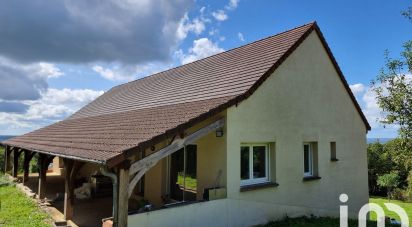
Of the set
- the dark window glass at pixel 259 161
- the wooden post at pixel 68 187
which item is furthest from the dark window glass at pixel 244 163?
the wooden post at pixel 68 187

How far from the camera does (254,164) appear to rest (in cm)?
1081

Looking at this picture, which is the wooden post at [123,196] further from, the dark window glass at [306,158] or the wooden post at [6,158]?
the wooden post at [6,158]

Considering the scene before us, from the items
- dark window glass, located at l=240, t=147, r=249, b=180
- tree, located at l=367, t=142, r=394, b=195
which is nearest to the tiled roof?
dark window glass, located at l=240, t=147, r=249, b=180

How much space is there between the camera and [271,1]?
12.1 m

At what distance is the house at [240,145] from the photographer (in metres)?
8.12

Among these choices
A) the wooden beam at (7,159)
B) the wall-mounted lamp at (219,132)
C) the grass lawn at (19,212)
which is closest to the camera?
the wall-mounted lamp at (219,132)

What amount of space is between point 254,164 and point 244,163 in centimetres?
53

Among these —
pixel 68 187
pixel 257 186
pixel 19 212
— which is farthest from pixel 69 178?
pixel 257 186

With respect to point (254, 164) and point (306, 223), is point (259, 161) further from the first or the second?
point (306, 223)

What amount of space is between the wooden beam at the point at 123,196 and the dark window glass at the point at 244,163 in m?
4.25

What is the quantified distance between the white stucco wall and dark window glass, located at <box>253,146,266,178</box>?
1.42ft

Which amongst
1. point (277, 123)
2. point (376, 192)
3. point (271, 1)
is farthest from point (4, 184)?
point (376, 192)

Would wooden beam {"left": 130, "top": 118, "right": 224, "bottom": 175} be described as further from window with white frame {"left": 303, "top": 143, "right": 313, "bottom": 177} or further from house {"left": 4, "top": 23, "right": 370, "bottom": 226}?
window with white frame {"left": 303, "top": 143, "right": 313, "bottom": 177}

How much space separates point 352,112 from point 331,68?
2.49 metres
